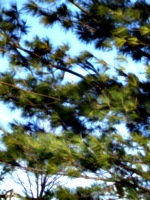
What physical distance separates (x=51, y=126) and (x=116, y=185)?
136 centimetres

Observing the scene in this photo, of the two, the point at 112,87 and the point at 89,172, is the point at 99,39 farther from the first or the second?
the point at 89,172

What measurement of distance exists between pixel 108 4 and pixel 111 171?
1736 millimetres

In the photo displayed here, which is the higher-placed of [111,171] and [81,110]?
[81,110]

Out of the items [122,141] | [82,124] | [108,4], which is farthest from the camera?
[82,124]

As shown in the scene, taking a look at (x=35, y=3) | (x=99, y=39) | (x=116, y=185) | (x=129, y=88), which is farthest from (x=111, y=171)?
(x=35, y=3)

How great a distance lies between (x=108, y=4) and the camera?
13.3 ft

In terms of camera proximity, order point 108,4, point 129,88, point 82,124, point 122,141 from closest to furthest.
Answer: point 122,141, point 129,88, point 108,4, point 82,124

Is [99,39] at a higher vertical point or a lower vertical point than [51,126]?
higher

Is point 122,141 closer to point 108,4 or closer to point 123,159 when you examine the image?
point 123,159

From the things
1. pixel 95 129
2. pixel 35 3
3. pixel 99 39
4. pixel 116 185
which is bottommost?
pixel 116 185

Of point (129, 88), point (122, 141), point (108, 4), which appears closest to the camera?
point (122, 141)

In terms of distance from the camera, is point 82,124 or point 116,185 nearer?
point 116,185

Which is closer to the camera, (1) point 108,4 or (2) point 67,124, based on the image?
(1) point 108,4

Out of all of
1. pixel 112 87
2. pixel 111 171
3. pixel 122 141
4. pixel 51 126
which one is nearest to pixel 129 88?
pixel 112 87
